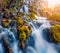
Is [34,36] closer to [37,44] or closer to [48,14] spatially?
[37,44]

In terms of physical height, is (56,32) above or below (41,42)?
above

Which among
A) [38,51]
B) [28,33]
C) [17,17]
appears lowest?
[38,51]

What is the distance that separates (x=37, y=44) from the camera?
328 cm

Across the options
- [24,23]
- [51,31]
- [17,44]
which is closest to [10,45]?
[17,44]

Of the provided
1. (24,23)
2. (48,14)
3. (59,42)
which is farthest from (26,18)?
(59,42)

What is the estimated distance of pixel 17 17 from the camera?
323 cm

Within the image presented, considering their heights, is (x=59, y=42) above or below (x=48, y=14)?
below

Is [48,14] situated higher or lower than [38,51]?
higher

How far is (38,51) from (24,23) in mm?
406

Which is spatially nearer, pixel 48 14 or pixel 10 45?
pixel 10 45

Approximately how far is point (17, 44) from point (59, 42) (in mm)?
562

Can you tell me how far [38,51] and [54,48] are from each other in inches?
9.1

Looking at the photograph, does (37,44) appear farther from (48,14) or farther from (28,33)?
(48,14)

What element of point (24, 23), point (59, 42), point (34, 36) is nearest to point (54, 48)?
point (59, 42)
